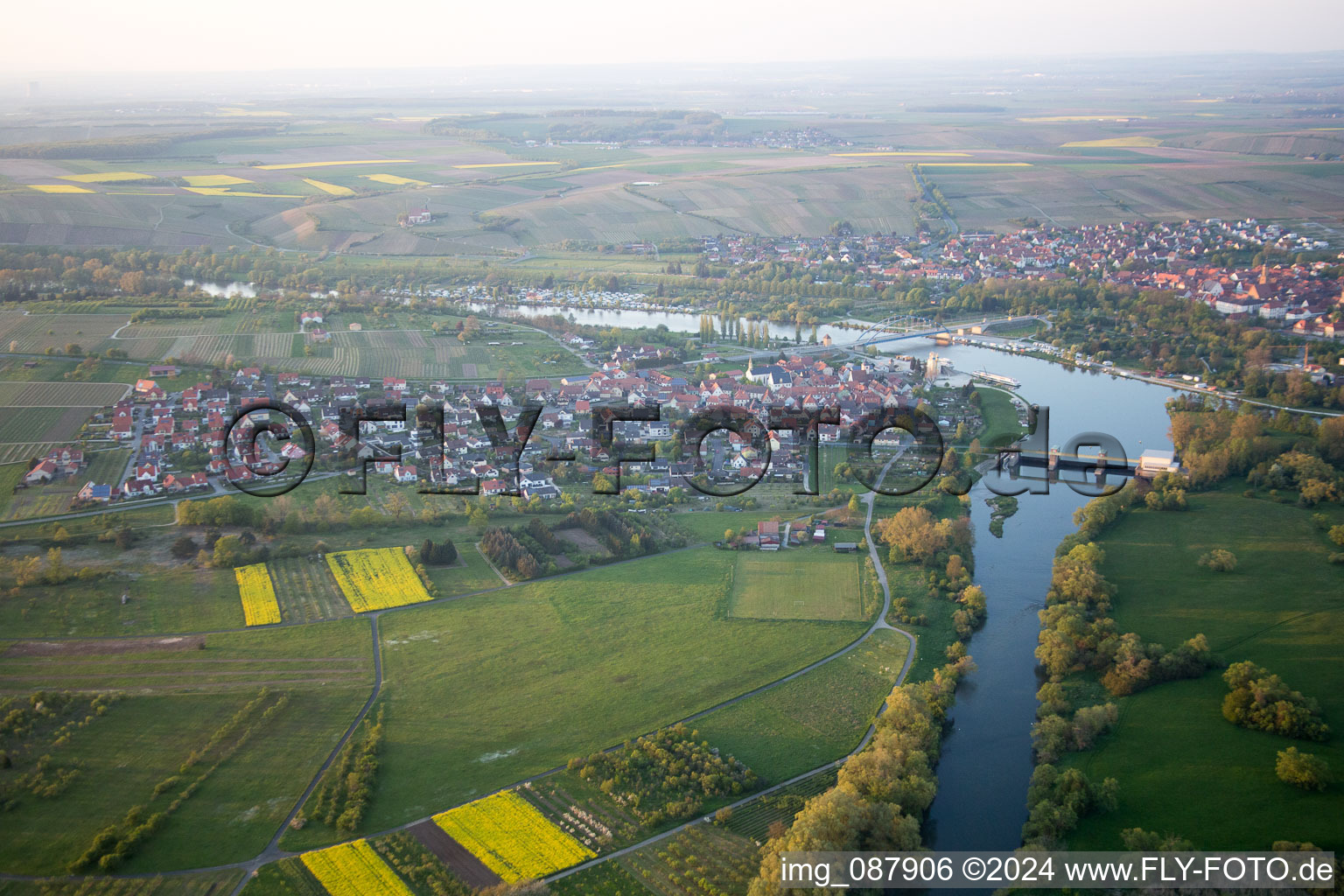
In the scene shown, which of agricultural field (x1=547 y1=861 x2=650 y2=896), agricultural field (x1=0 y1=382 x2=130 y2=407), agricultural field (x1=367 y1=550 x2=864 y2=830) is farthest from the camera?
agricultural field (x1=0 y1=382 x2=130 y2=407)

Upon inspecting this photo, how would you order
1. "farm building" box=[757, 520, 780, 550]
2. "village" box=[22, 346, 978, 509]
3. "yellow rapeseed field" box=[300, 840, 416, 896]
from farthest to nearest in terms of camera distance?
"village" box=[22, 346, 978, 509] < "farm building" box=[757, 520, 780, 550] < "yellow rapeseed field" box=[300, 840, 416, 896]

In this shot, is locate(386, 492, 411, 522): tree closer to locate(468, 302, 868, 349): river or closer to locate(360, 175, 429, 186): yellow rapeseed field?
locate(468, 302, 868, 349): river

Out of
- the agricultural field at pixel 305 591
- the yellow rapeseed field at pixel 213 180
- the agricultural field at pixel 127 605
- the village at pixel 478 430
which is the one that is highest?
the yellow rapeseed field at pixel 213 180

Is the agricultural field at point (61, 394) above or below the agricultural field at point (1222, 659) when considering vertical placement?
above

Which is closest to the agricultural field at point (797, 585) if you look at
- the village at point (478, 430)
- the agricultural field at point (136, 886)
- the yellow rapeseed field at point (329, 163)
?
the village at point (478, 430)

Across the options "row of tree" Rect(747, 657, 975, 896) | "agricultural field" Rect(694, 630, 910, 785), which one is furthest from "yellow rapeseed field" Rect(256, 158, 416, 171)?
"row of tree" Rect(747, 657, 975, 896)

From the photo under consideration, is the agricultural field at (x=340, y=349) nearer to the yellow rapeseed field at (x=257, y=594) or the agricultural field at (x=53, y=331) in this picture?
the agricultural field at (x=53, y=331)

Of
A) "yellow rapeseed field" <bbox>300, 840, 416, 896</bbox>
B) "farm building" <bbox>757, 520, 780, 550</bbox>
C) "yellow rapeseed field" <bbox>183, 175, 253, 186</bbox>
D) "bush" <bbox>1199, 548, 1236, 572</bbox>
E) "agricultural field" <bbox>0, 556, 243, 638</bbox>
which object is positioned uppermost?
"yellow rapeseed field" <bbox>183, 175, 253, 186</bbox>
